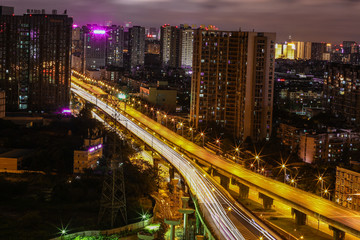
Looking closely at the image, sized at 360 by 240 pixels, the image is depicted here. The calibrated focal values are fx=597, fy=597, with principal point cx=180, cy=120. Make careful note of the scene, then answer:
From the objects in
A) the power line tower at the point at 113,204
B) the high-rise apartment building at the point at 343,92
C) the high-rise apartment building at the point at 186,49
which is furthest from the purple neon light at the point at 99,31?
the power line tower at the point at 113,204

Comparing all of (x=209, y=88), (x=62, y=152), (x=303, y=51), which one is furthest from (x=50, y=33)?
(x=303, y=51)

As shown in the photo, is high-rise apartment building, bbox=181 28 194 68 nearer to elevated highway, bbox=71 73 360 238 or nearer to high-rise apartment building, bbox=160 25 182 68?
high-rise apartment building, bbox=160 25 182 68

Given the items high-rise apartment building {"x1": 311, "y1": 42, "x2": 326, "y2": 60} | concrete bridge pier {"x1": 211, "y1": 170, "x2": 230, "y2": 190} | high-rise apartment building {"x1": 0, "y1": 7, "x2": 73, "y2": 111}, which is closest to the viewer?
concrete bridge pier {"x1": 211, "y1": 170, "x2": 230, "y2": 190}

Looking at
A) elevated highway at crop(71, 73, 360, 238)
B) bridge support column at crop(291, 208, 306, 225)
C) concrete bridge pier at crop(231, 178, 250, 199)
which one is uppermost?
elevated highway at crop(71, 73, 360, 238)

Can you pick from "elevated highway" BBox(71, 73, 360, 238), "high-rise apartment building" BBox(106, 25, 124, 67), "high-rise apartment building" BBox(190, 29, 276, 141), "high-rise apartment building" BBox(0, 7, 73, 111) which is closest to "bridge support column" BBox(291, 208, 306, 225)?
"elevated highway" BBox(71, 73, 360, 238)

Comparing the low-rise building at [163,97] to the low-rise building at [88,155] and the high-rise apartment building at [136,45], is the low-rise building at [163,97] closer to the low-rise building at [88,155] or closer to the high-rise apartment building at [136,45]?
the low-rise building at [88,155]

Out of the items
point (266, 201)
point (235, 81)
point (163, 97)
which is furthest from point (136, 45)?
point (266, 201)

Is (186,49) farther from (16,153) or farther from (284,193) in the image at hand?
(284,193)

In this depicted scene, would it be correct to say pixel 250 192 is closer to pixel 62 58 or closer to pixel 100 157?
pixel 100 157
